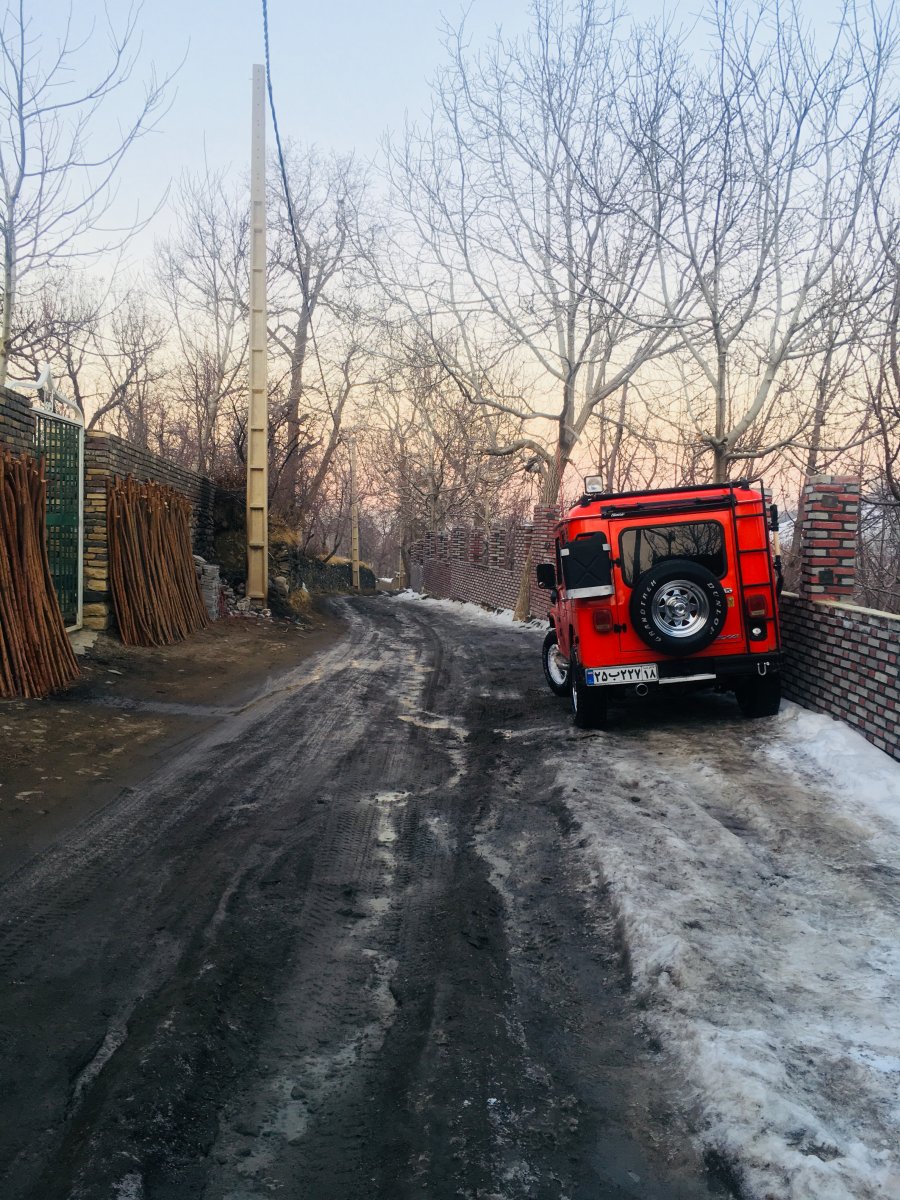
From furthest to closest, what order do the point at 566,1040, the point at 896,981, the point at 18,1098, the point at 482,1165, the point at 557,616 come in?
the point at 557,616, the point at 896,981, the point at 566,1040, the point at 18,1098, the point at 482,1165

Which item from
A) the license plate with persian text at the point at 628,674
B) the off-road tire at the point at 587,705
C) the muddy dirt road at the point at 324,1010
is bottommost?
the muddy dirt road at the point at 324,1010

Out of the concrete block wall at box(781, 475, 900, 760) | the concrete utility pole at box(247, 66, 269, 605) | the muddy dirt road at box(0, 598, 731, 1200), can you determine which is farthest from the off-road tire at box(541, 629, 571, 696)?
the concrete utility pole at box(247, 66, 269, 605)

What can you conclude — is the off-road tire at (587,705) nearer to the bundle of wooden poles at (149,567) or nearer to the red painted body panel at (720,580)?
the red painted body panel at (720,580)

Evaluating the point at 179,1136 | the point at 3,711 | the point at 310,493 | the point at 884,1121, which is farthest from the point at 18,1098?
the point at 310,493

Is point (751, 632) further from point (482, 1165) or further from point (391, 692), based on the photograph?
point (482, 1165)

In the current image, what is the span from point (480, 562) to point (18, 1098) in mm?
29252

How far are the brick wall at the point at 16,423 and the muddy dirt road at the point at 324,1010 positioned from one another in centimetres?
508

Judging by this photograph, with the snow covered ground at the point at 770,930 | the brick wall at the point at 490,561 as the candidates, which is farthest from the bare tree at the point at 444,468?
the snow covered ground at the point at 770,930

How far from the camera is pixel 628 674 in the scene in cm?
797

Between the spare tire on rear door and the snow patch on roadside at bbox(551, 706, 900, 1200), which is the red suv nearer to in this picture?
the spare tire on rear door

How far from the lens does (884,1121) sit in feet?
8.48

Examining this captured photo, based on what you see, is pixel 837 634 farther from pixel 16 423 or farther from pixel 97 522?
pixel 97 522

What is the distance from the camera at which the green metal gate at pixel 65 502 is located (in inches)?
427

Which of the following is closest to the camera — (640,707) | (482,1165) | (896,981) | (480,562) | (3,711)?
(482,1165)
